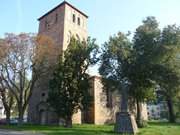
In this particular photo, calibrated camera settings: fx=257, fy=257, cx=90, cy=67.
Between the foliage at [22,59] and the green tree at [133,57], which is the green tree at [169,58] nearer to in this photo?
the green tree at [133,57]

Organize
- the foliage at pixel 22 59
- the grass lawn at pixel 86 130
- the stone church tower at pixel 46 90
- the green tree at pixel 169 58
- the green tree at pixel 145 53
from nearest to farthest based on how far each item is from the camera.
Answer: the grass lawn at pixel 86 130, the green tree at pixel 169 58, the green tree at pixel 145 53, the foliage at pixel 22 59, the stone church tower at pixel 46 90

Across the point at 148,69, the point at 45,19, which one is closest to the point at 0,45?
the point at 45,19

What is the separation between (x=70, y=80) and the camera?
33812 mm

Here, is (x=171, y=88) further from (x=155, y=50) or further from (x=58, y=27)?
(x=58, y=27)

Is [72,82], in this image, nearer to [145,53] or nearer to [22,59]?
[22,59]

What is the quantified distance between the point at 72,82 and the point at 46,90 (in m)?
8.18

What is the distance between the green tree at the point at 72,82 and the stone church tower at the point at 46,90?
4.10 metres

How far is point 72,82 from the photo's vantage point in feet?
110

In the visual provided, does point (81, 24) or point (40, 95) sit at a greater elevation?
point (81, 24)

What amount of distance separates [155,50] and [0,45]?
1897 cm

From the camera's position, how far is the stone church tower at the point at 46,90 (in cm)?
3997

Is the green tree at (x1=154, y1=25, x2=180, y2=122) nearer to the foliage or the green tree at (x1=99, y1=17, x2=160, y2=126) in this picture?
the green tree at (x1=99, y1=17, x2=160, y2=126)

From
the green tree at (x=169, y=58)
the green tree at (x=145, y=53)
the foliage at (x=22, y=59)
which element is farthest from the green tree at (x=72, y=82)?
the green tree at (x=169, y=58)

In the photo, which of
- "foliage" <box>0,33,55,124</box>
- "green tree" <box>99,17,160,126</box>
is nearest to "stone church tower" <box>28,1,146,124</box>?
"foliage" <box>0,33,55,124</box>
